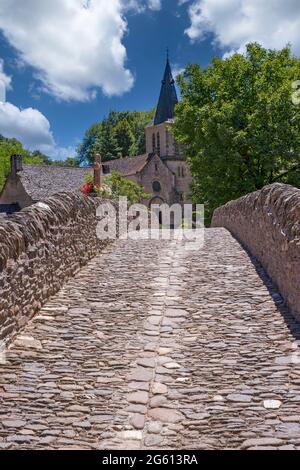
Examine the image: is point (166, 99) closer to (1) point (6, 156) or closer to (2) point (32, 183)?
(2) point (32, 183)

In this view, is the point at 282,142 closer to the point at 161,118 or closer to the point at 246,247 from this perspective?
the point at 246,247

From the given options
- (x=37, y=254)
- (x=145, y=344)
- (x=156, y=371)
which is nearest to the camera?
(x=156, y=371)

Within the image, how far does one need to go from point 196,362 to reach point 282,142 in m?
19.5

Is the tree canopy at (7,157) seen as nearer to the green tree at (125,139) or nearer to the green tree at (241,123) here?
the green tree at (125,139)

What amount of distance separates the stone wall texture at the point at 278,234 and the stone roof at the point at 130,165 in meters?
46.7

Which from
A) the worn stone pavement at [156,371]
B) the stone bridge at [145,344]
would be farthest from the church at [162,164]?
the worn stone pavement at [156,371]

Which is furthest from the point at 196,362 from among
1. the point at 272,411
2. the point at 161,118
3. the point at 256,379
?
the point at 161,118

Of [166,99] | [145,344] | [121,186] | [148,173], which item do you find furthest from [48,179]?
[145,344]

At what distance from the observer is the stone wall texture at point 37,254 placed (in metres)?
4.92

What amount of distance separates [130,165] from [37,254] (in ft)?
176

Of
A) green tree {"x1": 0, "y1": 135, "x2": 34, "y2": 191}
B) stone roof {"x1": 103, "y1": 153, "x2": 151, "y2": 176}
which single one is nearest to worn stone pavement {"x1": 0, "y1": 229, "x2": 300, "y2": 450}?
stone roof {"x1": 103, "y1": 153, "x2": 151, "y2": 176}

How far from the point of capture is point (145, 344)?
16.9ft

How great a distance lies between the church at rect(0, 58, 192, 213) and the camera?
145ft

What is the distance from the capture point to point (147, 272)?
8.80 metres
